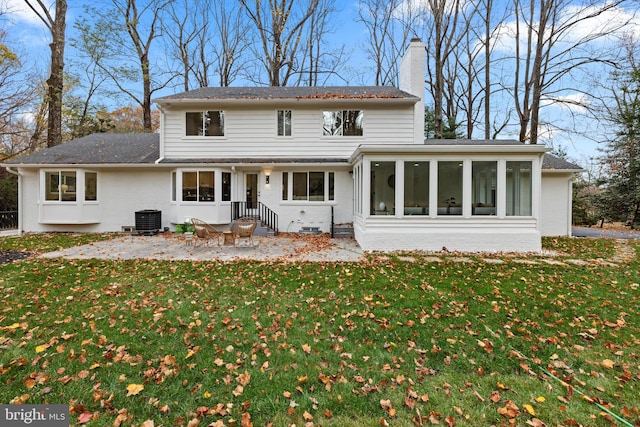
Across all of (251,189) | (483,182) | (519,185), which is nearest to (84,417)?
(483,182)

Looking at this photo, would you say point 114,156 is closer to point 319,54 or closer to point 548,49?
point 319,54

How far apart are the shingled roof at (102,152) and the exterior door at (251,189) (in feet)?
13.2

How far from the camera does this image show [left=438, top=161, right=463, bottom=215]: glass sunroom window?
9398 mm

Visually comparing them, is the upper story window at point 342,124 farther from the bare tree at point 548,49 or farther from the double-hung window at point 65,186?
the bare tree at point 548,49

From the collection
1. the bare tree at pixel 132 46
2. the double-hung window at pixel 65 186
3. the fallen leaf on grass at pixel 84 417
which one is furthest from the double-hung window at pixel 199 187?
the bare tree at pixel 132 46

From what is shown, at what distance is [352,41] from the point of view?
910 inches

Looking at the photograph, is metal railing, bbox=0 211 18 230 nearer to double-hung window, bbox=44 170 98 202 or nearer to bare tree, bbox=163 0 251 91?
double-hung window, bbox=44 170 98 202

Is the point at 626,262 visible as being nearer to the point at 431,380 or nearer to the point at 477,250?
the point at 477,250

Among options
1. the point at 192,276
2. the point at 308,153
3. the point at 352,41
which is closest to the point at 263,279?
the point at 192,276

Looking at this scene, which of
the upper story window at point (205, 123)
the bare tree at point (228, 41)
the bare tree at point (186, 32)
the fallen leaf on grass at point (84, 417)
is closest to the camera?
the fallen leaf on grass at point (84, 417)

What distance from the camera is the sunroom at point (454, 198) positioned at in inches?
365

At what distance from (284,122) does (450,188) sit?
752 cm

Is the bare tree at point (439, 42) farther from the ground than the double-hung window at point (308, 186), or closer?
farther from the ground

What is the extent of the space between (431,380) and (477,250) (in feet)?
23.9
